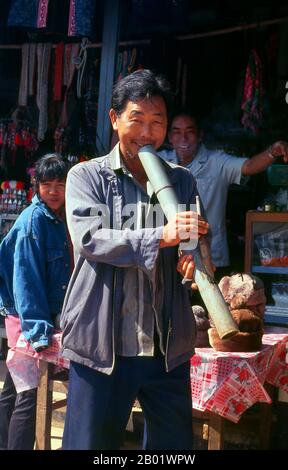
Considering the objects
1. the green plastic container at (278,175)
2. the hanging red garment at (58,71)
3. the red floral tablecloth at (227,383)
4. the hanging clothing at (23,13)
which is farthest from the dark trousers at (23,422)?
the hanging red garment at (58,71)

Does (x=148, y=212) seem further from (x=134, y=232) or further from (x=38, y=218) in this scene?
(x=38, y=218)

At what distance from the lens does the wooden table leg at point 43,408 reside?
3.86 meters

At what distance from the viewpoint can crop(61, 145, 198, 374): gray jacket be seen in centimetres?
241

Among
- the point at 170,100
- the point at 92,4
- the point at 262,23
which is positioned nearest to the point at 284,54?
the point at 262,23

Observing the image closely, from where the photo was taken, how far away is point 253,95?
5922 millimetres

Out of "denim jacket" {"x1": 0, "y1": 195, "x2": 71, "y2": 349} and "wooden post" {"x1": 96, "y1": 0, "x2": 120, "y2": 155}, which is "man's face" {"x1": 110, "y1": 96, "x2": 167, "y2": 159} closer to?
"denim jacket" {"x1": 0, "y1": 195, "x2": 71, "y2": 349}

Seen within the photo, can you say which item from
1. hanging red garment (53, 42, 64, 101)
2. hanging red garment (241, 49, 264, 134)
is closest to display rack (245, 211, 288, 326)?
hanging red garment (241, 49, 264, 134)

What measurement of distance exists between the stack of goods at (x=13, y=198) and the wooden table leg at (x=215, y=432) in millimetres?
3506

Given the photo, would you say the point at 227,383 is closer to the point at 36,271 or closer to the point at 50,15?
the point at 36,271

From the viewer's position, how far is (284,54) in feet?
19.9

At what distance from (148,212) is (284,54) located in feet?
12.9

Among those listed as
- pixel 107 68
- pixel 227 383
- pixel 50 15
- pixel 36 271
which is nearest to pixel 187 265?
pixel 227 383

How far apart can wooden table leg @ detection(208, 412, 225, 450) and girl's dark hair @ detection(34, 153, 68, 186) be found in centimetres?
155
